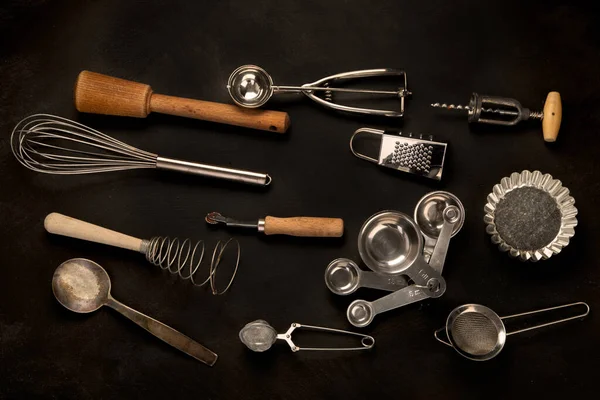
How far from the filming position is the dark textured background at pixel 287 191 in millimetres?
1723

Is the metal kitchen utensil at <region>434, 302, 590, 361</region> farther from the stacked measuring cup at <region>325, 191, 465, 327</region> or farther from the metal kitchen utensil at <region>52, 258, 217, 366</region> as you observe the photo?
the metal kitchen utensil at <region>52, 258, 217, 366</region>

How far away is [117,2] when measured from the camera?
1.80 m

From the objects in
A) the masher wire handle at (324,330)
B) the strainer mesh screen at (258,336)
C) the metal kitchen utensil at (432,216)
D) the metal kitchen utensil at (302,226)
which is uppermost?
the metal kitchen utensil at (432,216)

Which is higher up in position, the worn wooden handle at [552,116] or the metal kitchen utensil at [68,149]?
the worn wooden handle at [552,116]

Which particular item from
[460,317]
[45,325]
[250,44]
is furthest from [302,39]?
[45,325]

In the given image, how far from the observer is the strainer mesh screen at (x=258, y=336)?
1.68m

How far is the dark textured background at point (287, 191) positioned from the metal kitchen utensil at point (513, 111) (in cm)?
4

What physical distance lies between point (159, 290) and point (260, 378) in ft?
1.10

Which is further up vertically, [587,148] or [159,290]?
[587,148]

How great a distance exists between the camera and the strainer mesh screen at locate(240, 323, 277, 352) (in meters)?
1.68

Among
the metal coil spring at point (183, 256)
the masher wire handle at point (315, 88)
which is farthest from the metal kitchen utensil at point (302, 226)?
the masher wire handle at point (315, 88)

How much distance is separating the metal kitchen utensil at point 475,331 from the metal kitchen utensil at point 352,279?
157 millimetres

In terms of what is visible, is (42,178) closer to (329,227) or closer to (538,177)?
(329,227)

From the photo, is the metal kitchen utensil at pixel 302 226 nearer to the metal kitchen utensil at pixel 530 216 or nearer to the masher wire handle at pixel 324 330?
the masher wire handle at pixel 324 330
